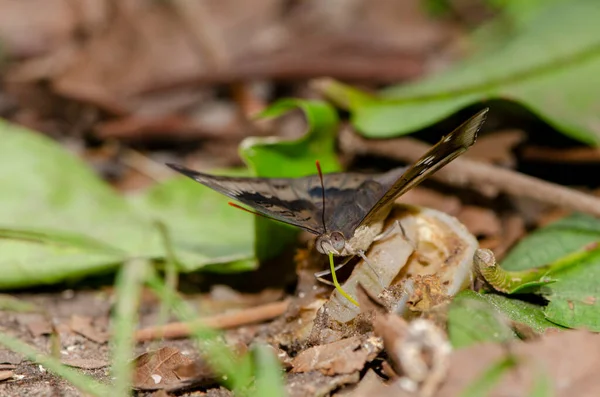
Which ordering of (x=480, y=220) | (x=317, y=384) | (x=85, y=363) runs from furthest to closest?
(x=480, y=220)
(x=85, y=363)
(x=317, y=384)

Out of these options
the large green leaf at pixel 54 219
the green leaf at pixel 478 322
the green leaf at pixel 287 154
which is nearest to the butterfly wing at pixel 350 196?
the green leaf at pixel 287 154

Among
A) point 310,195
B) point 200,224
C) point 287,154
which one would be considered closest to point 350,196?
point 310,195

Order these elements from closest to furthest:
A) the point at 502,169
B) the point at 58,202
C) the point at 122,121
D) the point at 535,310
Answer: the point at 535,310 < the point at 502,169 < the point at 58,202 < the point at 122,121

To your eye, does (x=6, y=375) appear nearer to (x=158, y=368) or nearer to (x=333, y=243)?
(x=158, y=368)

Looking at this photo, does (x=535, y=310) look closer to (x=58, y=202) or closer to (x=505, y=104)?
(x=505, y=104)

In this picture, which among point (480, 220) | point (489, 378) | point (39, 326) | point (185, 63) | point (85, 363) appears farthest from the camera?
point (185, 63)

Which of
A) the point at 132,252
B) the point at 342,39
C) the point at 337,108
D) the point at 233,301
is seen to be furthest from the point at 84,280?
the point at 342,39

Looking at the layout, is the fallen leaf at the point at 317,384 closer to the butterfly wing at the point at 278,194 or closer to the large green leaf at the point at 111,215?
the butterfly wing at the point at 278,194
